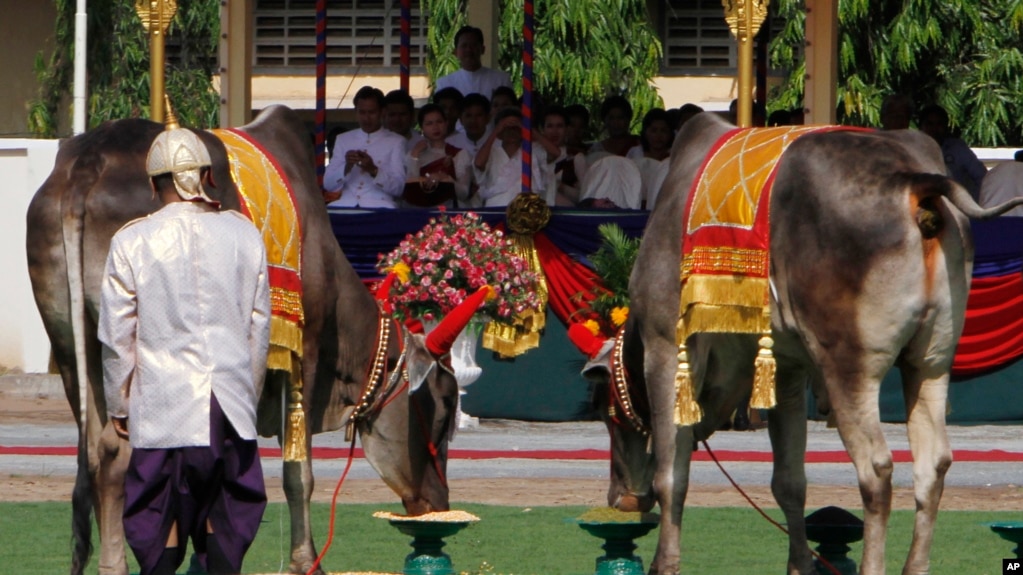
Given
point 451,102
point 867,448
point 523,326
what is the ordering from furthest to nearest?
point 451,102, point 523,326, point 867,448

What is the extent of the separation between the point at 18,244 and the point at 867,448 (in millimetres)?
13089

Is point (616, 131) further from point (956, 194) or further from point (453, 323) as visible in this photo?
point (956, 194)

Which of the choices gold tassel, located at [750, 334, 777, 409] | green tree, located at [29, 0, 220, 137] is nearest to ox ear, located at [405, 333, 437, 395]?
gold tassel, located at [750, 334, 777, 409]

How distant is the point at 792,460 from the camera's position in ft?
28.6

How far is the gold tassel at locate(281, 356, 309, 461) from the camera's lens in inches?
326

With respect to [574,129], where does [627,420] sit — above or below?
below

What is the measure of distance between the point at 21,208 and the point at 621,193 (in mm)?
7036

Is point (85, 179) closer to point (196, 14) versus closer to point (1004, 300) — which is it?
point (1004, 300)

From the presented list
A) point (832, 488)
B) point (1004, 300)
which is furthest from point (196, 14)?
point (832, 488)

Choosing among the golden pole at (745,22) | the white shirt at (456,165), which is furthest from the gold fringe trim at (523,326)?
the golden pole at (745,22)

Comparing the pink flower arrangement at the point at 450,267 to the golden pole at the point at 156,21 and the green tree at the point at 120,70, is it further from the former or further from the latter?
the green tree at the point at 120,70

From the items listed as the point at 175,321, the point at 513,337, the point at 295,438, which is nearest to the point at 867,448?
the point at 295,438

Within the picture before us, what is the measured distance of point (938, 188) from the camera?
744cm

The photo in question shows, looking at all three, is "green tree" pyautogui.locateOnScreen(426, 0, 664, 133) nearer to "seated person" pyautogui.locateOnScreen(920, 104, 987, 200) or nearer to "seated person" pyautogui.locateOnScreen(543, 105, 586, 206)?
"seated person" pyautogui.locateOnScreen(543, 105, 586, 206)
